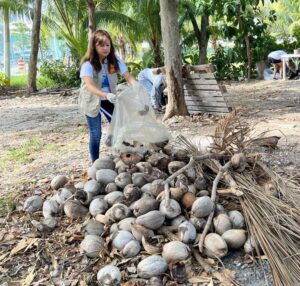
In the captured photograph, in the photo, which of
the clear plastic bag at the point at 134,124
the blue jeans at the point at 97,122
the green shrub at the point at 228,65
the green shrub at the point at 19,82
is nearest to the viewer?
the clear plastic bag at the point at 134,124

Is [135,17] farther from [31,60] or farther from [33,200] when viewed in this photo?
[33,200]

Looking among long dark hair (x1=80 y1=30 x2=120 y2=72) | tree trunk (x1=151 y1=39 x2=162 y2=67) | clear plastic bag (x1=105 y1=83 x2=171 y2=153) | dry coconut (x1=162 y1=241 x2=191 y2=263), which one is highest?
tree trunk (x1=151 y1=39 x2=162 y2=67)

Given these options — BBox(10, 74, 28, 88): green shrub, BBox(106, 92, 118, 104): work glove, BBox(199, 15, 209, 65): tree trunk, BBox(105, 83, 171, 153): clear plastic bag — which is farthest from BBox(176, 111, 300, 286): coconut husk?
BBox(10, 74, 28, 88): green shrub

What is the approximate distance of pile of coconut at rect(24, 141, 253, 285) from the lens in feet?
8.39

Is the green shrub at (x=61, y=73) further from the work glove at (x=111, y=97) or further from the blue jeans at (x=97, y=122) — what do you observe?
the work glove at (x=111, y=97)

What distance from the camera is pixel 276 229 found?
101 inches

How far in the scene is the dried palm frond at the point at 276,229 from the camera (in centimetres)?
237

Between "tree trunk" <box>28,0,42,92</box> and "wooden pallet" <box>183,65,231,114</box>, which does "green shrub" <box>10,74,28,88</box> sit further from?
"wooden pallet" <box>183,65,231,114</box>

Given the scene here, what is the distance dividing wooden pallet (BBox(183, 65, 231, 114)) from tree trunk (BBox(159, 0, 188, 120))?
31cm

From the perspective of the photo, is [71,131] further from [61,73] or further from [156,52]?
[61,73]

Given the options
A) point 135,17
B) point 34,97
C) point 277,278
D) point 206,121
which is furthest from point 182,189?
point 135,17

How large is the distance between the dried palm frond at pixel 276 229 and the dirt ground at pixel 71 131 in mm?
158

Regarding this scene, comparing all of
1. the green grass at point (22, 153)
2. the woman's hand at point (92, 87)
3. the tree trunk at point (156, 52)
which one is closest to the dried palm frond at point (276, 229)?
the woman's hand at point (92, 87)

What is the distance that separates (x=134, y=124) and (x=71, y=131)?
3.58 meters
